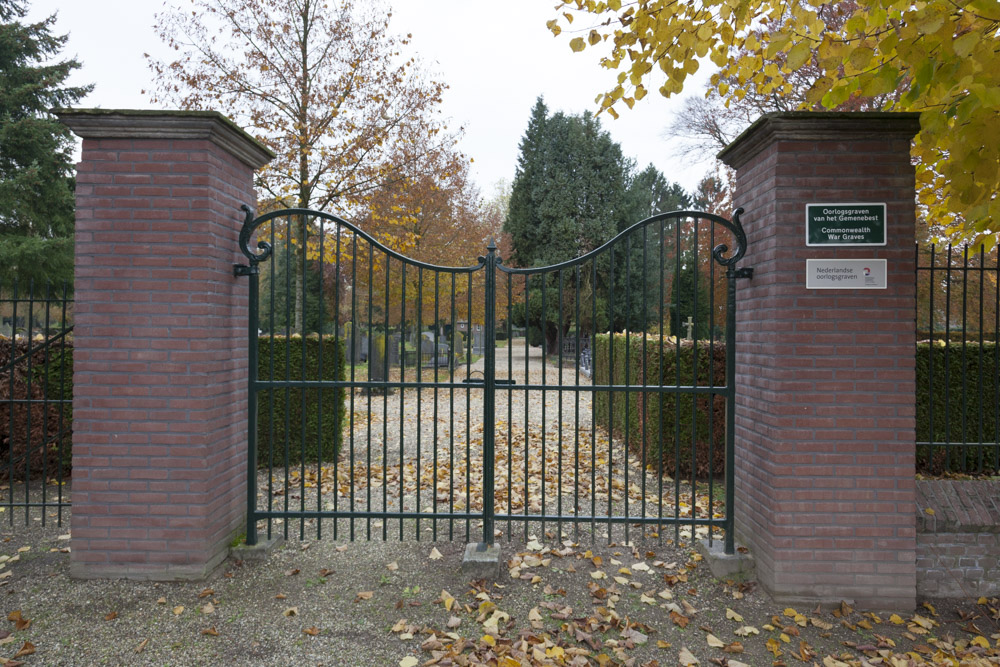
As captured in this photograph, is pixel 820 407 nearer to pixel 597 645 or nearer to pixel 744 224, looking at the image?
pixel 744 224

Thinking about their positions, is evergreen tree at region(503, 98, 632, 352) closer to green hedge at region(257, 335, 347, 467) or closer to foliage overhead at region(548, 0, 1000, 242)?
green hedge at region(257, 335, 347, 467)

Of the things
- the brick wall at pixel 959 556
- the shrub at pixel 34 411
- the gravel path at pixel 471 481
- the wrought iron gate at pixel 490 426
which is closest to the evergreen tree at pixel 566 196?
the wrought iron gate at pixel 490 426

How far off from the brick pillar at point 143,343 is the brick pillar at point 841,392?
3.51 m

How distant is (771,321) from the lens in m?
3.53

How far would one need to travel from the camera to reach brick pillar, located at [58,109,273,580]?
11.7ft

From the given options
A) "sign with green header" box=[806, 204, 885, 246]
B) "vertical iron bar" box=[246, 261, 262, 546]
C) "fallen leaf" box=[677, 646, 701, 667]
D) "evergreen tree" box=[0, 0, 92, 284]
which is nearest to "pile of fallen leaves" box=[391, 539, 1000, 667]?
"fallen leaf" box=[677, 646, 701, 667]

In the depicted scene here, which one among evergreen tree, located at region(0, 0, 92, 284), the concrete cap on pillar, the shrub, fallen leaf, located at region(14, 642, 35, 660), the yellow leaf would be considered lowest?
fallen leaf, located at region(14, 642, 35, 660)

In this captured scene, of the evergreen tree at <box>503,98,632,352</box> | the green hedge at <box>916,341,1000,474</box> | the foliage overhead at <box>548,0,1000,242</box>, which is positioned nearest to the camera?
the foliage overhead at <box>548,0,1000,242</box>

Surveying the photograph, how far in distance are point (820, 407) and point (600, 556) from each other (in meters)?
1.77

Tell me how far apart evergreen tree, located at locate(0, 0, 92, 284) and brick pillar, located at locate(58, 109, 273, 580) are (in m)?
14.1

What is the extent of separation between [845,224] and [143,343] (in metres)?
4.34

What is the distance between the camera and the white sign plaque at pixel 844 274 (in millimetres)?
3465

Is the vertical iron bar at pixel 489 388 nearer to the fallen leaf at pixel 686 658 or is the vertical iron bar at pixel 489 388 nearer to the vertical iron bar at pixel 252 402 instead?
the fallen leaf at pixel 686 658

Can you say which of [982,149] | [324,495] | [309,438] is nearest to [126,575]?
[324,495]
